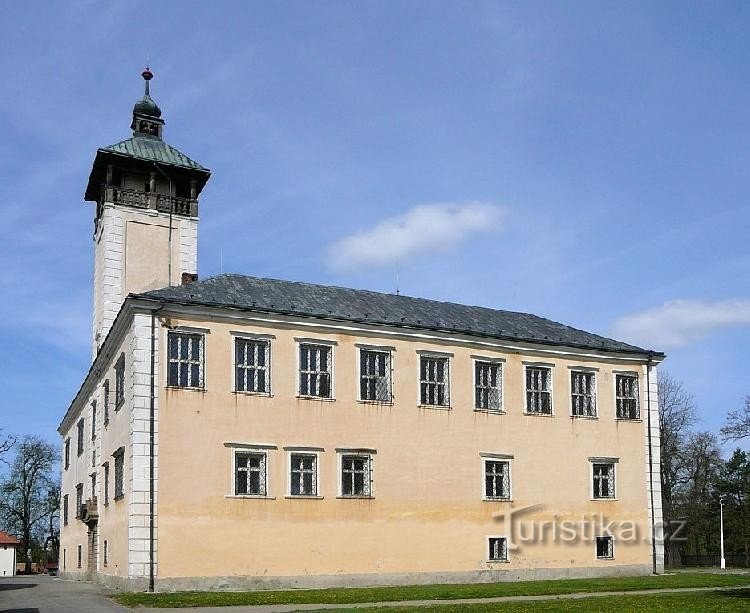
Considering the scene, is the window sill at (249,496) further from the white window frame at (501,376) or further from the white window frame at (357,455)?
the white window frame at (501,376)

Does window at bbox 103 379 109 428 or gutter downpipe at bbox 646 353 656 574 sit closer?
window at bbox 103 379 109 428

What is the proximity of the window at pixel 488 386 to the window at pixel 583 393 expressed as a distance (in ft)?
11.4

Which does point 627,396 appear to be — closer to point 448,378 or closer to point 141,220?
point 448,378

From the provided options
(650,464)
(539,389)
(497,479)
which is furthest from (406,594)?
(650,464)

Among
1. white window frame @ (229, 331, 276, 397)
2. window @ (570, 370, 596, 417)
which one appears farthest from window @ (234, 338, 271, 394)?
window @ (570, 370, 596, 417)

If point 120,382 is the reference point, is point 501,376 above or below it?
above

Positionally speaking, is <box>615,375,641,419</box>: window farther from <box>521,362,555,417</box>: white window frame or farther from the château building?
<box>521,362,555,417</box>: white window frame

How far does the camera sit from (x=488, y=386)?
36.2 metres

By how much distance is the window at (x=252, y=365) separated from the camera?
3159cm

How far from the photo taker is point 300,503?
3153 centimetres

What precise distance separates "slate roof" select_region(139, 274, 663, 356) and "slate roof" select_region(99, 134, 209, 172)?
1002cm

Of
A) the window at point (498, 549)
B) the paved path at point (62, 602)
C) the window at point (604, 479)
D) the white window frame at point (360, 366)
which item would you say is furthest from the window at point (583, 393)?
the paved path at point (62, 602)

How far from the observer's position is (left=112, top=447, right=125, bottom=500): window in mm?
31330

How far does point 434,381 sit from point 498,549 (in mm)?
6738
